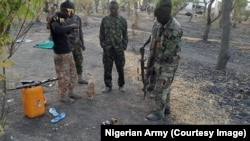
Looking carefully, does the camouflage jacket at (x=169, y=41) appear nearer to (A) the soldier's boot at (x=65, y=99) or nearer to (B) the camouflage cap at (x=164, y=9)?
(B) the camouflage cap at (x=164, y=9)

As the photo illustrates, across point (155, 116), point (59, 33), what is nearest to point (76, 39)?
point (59, 33)

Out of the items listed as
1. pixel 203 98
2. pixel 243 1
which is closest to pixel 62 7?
pixel 203 98

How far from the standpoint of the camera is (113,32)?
5449 mm

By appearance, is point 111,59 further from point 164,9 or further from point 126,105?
point 164,9

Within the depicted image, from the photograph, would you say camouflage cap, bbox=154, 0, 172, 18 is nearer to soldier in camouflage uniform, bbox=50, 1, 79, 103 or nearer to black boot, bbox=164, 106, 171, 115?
soldier in camouflage uniform, bbox=50, 1, 79, 103

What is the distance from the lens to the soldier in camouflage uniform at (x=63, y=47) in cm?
465

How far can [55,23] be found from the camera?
463 centimetres

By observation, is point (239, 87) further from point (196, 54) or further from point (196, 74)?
point (196, 54)

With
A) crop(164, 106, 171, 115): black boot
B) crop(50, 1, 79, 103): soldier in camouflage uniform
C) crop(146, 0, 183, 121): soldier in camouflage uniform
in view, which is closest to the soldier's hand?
crop(146, 0, 183, 121): soldier in camouflage uniform

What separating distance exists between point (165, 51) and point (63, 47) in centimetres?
182

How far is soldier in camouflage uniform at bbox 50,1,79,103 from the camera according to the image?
4652 millimetres

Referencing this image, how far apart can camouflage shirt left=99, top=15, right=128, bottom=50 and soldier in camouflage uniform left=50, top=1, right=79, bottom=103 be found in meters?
0.81

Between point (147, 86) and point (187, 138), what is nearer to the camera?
point (187, 138)

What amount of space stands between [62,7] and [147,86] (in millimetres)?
2276
